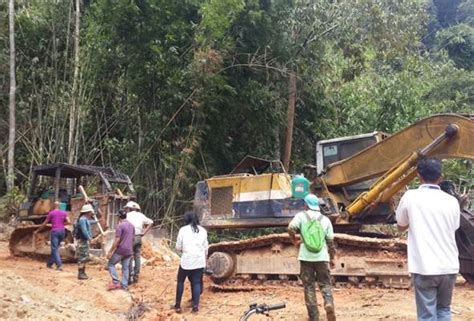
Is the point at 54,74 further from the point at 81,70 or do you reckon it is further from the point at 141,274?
the point at 141,274

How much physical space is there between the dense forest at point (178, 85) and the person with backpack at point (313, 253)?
30.9 feet

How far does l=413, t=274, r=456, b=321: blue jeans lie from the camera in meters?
4.10

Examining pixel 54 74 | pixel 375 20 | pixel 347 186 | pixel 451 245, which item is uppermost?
pixel 375 20

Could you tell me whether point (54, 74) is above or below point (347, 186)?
above

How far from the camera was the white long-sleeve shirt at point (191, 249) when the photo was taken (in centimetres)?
826

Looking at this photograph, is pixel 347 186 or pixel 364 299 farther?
pixel 347 186

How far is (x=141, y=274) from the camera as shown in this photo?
37.0 ft

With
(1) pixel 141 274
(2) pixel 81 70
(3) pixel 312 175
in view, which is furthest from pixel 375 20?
(1) pixel 141 274

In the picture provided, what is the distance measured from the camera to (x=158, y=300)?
29.8ft

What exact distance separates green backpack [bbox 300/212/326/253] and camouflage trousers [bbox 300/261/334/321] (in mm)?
220

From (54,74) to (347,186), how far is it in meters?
11.1

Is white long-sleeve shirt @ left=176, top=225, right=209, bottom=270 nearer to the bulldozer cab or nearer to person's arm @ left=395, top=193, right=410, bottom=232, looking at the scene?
person's arm @ left=395, top=193, right=410, bottom=232

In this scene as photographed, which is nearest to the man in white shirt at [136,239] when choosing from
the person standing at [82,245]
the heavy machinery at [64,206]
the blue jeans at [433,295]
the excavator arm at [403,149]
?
the person standing at [82,245]

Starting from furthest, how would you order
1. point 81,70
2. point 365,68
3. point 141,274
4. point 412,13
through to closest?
1. point 365,68
2. point 412,13
3. point 81,70
4. point 141,274
